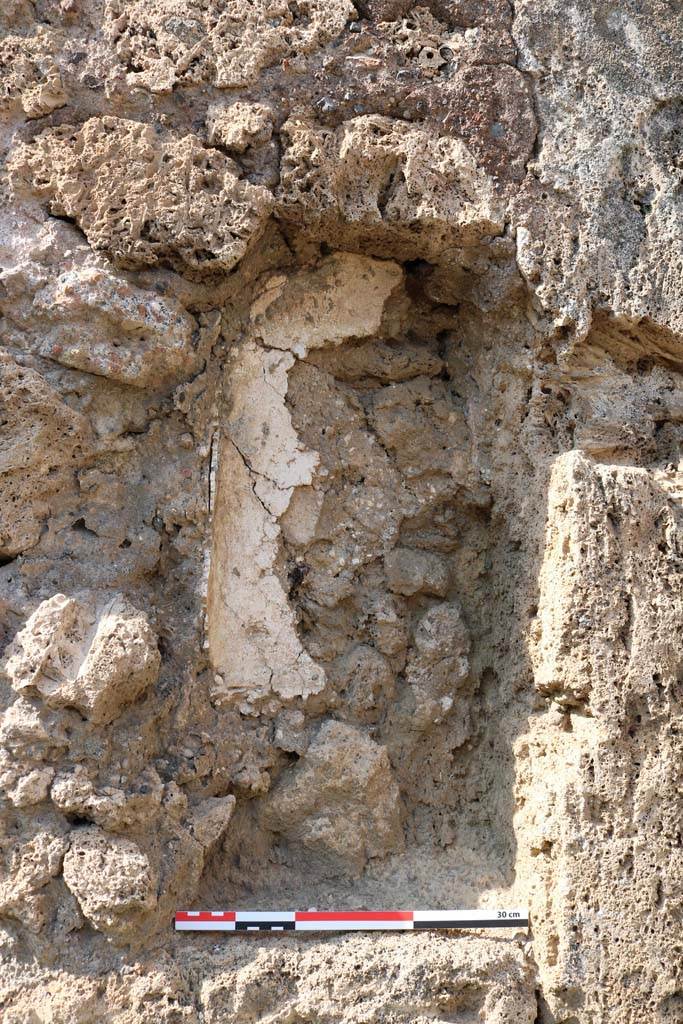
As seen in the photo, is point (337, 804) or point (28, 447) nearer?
point (28, 447)

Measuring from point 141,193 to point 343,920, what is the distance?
1773 millimetres

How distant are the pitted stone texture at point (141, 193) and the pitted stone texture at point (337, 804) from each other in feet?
4.03

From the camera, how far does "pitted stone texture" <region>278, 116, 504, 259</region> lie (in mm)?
2543

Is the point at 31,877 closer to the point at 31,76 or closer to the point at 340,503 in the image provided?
the point at 340,503

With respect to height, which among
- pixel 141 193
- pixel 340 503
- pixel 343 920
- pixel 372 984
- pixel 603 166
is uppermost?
pixel 603 166

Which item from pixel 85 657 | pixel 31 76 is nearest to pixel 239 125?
pixel 31 76

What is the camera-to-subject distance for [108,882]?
6.95 feet

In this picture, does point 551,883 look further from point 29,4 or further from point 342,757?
point 29,4

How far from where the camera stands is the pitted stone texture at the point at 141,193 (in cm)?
242

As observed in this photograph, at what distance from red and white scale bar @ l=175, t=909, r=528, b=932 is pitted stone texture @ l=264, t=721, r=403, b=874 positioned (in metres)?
0.18

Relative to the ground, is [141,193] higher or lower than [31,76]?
lower

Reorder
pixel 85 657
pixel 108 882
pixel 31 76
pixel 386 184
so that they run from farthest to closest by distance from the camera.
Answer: pixel 386 184 < pixel 31 76 < pixel 85 657 < pixel 108 882

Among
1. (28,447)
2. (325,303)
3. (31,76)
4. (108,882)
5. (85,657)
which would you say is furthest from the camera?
(325,303)

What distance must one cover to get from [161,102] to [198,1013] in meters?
2.14
